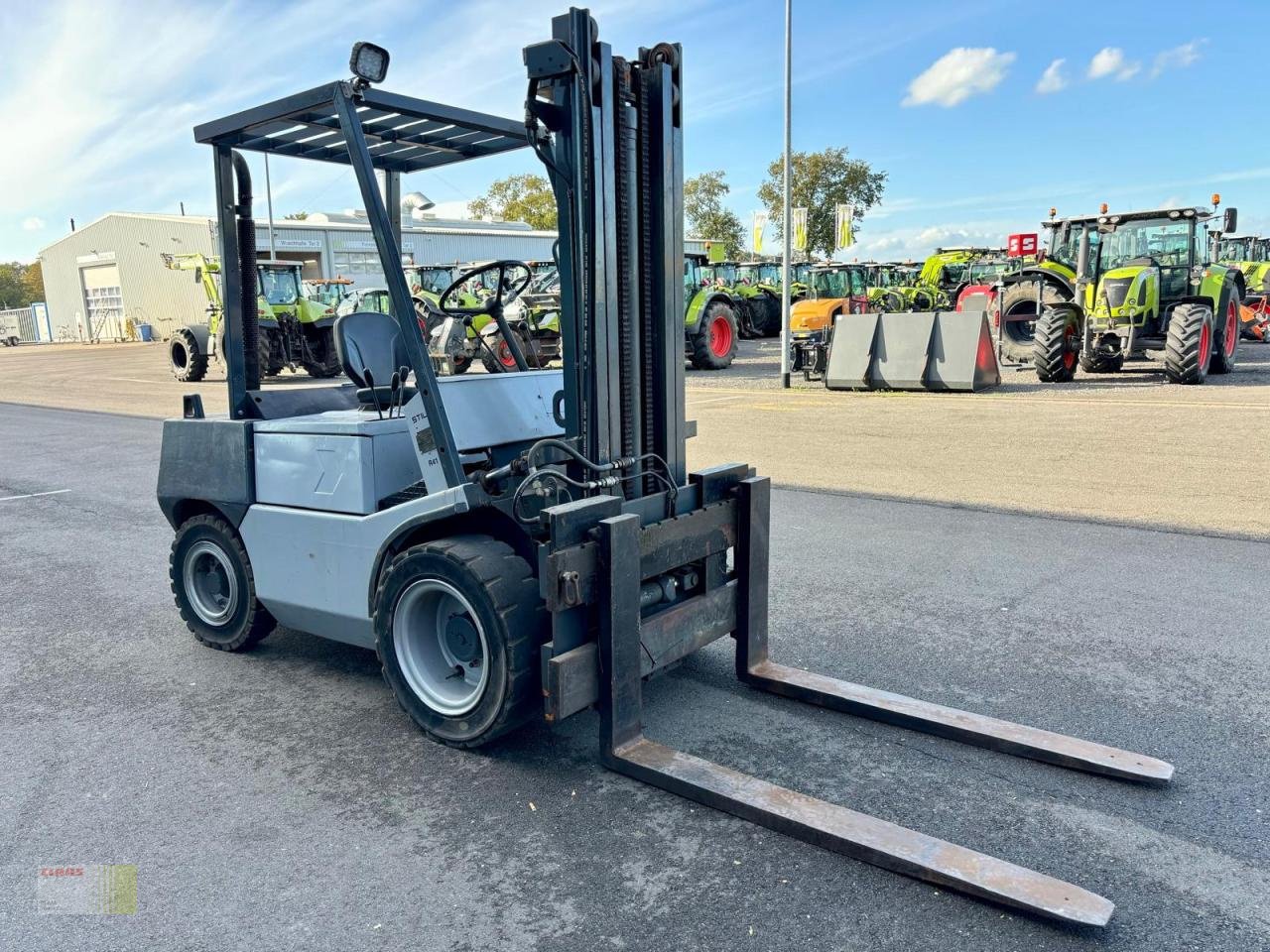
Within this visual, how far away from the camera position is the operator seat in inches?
165

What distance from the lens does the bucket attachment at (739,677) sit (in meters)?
2.71

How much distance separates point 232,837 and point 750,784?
1666mm

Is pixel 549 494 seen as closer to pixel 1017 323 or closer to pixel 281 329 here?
pixel 1017 323

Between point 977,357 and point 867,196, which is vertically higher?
point 867,196

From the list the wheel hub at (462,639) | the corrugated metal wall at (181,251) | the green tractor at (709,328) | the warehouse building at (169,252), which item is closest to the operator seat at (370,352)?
the wheel hub at (462,639)

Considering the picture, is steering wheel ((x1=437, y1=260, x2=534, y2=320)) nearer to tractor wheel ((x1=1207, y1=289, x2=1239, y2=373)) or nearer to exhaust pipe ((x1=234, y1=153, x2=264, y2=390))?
exhaust pipe ((x1=234, y1=153, x2=264, y2=390))

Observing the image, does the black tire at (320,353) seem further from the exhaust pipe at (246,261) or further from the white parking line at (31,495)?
the exhaust pipe at (246,261)

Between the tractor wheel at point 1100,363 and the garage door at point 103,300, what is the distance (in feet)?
174

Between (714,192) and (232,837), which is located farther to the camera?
(714,192)

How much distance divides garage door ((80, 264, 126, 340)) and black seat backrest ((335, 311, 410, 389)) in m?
57.7

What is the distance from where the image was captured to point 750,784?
3.13 meters

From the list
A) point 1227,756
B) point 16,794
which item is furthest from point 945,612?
point 16,794

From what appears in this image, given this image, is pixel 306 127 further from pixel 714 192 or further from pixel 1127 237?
pixel 714 192

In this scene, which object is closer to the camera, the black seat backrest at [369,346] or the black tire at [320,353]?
the black seat backrest at [369,346]
